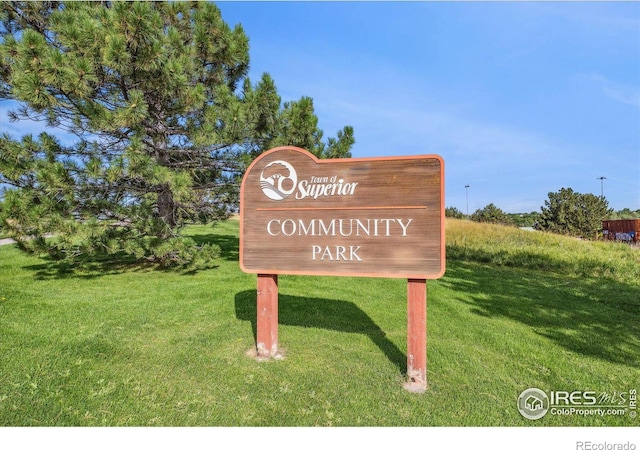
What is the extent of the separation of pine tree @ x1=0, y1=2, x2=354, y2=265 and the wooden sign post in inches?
118

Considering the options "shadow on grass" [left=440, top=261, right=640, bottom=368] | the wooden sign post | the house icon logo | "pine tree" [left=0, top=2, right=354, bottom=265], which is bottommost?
the house icon logo

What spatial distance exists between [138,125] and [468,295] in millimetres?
6598

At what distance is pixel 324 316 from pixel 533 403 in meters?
2.54

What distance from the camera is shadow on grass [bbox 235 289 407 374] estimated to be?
3838mm

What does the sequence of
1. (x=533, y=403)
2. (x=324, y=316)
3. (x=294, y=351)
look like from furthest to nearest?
(x=324, y=316), (x=294, y=351), (x=533, y=403)

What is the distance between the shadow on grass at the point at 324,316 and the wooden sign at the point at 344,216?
1136 mm

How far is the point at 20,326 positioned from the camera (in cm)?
390

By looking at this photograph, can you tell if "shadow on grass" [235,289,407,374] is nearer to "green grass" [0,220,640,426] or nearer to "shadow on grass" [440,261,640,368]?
"green grass" [0,220,640,426]

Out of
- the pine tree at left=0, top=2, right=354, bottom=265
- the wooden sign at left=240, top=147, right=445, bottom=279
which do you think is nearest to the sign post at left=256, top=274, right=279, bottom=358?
the wooden sign at left=240, top=147, right=445, bottom=279

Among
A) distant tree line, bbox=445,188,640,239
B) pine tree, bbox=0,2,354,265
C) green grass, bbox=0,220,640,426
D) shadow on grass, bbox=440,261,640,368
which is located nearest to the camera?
green grass, bbox=0,220,640,426

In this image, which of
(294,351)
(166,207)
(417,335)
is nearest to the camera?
(417,335)

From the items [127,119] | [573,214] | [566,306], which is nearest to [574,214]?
[573,214]

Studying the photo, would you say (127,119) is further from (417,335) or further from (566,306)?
(566,306)

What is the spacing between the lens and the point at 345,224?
3.05m
